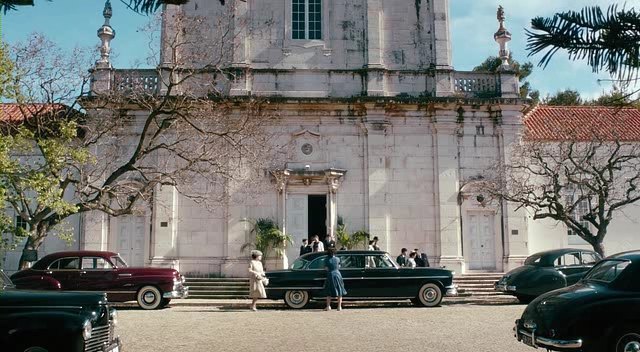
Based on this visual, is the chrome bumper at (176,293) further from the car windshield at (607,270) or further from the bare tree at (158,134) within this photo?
the car windshield at (607,270)

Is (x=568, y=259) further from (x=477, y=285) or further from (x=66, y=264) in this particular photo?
(x=66, y=264)

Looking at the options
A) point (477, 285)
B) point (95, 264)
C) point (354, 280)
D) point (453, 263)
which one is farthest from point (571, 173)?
point (95, 264)

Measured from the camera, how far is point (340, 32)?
23203mm

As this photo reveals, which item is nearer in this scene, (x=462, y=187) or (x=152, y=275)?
(x=152, y=275)

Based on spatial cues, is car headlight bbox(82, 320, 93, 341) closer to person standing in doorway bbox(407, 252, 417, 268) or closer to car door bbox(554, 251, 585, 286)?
person standing in doorway bbox(407, 252, 417, 268)

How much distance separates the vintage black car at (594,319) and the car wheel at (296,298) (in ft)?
29.1

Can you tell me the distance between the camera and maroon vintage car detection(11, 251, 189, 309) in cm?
1580

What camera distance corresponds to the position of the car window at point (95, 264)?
1619 centimetres

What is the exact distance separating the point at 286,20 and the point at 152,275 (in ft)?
38.2

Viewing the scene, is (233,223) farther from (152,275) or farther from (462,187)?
(462,187)

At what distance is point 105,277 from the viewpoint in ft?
52.9

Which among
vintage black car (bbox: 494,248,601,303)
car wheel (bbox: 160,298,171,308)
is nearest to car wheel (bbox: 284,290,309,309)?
car wheel (bbox: 160,298,171,308)

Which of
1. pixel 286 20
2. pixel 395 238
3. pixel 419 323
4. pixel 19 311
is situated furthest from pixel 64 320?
pixel 286 20

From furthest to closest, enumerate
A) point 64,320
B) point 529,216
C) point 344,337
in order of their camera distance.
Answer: point 529,216 → point 344,337 → point 64,320
